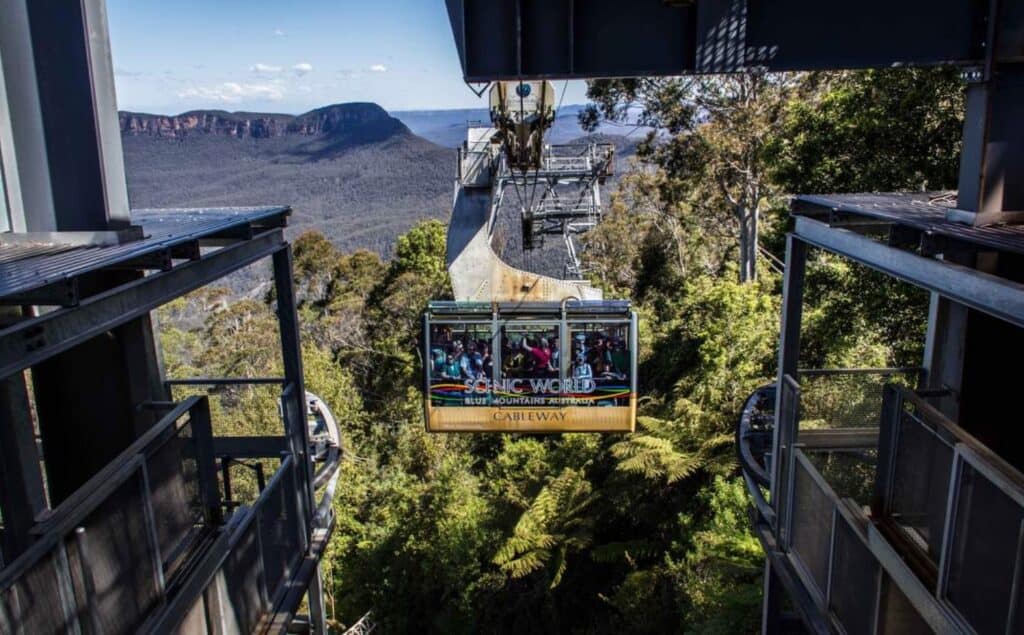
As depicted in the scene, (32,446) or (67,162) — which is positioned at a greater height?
(67,162)

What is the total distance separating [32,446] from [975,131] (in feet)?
16.6

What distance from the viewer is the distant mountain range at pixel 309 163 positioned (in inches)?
2899

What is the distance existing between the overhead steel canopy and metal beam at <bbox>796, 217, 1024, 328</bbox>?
1.60m

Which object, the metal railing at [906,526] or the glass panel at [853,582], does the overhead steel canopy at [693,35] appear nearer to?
the metal railing at [906,526]

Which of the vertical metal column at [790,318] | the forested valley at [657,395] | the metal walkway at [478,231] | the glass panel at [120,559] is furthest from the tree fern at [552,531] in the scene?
the glass panel at [120,559]

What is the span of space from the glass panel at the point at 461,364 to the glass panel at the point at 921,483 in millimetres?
6673

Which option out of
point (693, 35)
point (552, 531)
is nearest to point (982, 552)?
point (693, 35)

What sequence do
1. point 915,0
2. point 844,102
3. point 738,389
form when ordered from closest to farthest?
point 915,0
point 844,102
point 738,389

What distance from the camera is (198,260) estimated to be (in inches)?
136

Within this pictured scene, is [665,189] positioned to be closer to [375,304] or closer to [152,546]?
[375,304]

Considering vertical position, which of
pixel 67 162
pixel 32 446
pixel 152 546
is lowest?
pixel 152 546

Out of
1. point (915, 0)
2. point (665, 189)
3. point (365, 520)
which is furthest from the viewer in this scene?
point (665, 189)

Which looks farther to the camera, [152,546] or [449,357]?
[449,357]

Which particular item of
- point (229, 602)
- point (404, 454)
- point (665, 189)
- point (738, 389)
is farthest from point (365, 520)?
point (229, 602)
